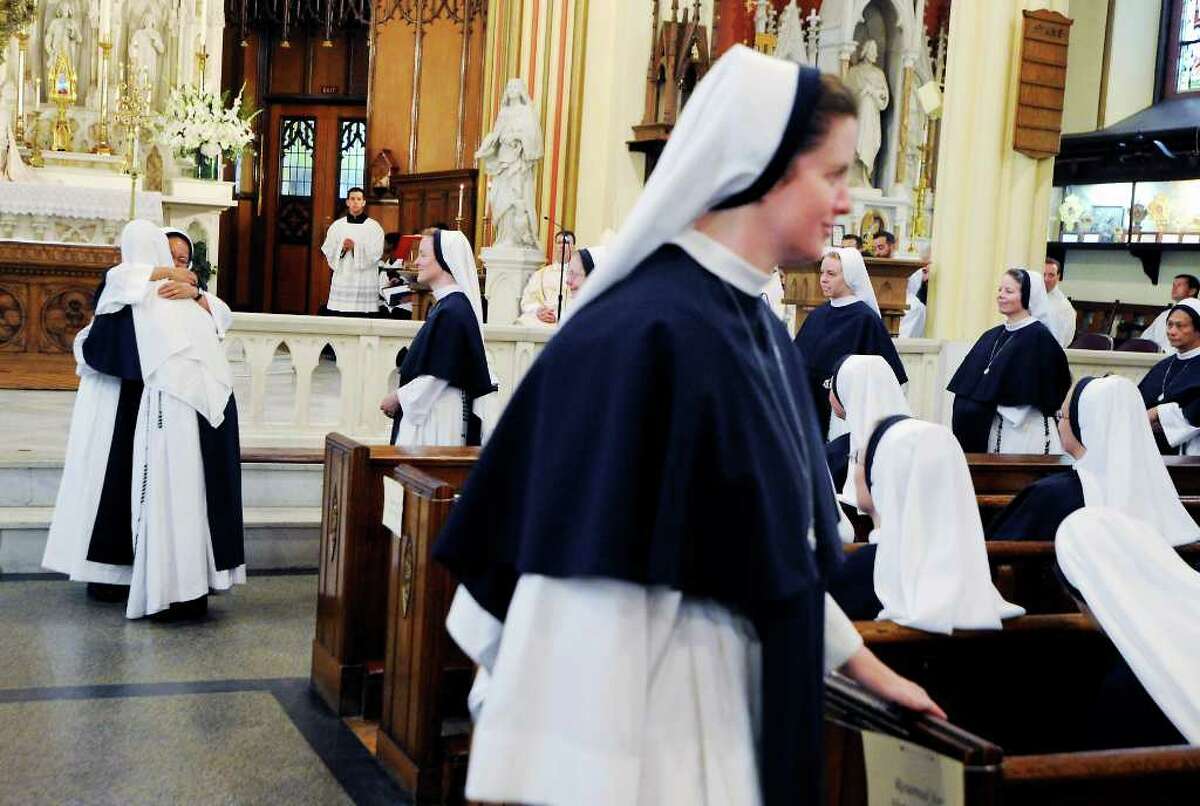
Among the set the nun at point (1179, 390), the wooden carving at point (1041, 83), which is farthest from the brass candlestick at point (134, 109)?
the nun at point (1179, 390)

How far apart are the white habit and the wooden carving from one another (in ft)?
20.1

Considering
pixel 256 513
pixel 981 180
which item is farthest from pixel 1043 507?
pixel 981 180

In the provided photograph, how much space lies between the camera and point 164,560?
6.15m

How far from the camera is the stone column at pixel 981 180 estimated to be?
1130cm

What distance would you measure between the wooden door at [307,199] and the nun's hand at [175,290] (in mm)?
13452

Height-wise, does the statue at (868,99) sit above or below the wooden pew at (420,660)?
above

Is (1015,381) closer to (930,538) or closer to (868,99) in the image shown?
(930,538)

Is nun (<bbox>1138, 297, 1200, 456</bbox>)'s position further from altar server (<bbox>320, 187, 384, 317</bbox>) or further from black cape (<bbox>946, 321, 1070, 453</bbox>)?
altar server (<bbox>320, 187, 384, 317</bbox>)

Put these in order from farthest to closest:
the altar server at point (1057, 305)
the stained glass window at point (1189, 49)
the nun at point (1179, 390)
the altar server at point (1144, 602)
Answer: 1. the stained glass window at point (1189, 49)
2. the altar server at point (1057, 305)
3. the nun at point (1179, 390)
4. the altar server at point (1144, 602)

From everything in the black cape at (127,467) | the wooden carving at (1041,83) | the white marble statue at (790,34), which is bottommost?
the black cape at (127,467)

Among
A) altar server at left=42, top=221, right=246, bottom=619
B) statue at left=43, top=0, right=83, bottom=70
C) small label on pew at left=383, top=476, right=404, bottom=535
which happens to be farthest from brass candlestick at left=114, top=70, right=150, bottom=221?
small label on pew at left=383, top=476, right=404, bottom=535

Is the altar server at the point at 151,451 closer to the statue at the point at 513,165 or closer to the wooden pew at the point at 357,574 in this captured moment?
the wooden pew at the point at 357,574

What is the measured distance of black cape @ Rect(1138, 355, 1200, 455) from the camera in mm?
8148

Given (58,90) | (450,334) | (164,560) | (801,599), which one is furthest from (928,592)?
(58,90)
